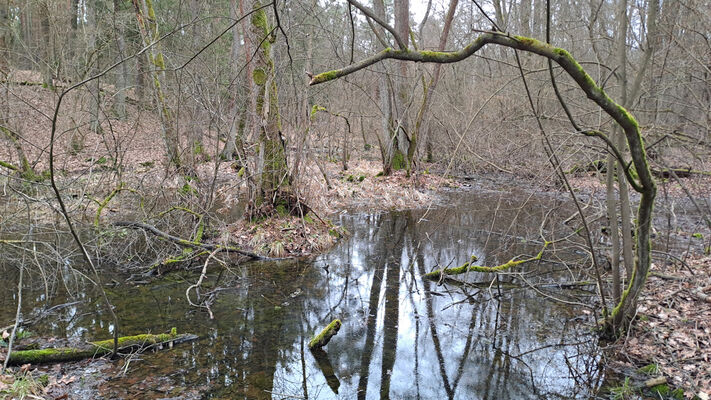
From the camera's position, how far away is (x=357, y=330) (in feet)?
20.5

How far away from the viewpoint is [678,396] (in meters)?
4.50

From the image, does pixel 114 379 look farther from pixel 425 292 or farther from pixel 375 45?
pixel 375 45

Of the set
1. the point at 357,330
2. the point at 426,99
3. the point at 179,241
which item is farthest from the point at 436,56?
the point at 426,99

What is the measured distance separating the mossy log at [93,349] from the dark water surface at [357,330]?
0.20 meters

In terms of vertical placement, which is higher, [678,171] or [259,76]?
[259,76]

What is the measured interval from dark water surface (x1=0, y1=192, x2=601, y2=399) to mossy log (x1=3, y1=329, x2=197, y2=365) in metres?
0.20

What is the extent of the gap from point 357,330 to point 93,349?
10.1 ft

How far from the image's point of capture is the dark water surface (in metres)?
4.94

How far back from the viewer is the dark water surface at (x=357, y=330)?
4.94 m

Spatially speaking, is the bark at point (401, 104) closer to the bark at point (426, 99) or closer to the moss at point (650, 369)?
the bark at point (426, 99)

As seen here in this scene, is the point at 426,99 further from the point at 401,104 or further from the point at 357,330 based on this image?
the point at 357,330

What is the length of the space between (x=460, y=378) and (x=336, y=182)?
11.3 meters

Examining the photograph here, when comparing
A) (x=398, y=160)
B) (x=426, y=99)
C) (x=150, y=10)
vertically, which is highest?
(x=150, y=10)

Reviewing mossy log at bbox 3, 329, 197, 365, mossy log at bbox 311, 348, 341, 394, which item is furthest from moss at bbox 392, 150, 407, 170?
mossy log at bbox 3, 329, 197, 365
